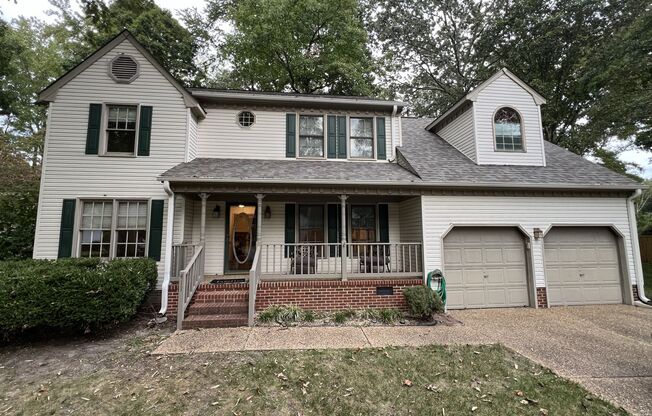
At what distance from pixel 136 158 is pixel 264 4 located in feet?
37.0

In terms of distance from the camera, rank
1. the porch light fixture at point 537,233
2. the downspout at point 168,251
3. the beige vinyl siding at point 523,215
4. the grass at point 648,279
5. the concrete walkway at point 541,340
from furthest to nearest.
A: 1. the grass at point 648,279
2. the porch light fixture at point 537,233
3. the beige vinyl siding at point 523,215
4. the downspout at point 168,251
5. the concrete walkway at point 541,340

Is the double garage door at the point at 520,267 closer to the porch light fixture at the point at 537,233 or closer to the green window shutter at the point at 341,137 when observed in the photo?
the porch light fixture at the point at 537,233

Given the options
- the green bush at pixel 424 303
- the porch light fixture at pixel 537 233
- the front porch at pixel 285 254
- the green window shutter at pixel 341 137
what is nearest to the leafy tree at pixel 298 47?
the green window shutter at pixel 341 137

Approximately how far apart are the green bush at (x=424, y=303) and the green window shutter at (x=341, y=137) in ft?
15.0

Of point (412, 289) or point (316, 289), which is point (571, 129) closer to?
point (412, 289)

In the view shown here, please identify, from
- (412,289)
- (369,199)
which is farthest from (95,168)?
(412,289)

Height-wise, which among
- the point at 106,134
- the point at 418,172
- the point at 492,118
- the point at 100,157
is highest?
the point at 492,118

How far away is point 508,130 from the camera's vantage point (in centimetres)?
895

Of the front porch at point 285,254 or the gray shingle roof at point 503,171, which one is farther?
the gray shingle roof at point 503,171

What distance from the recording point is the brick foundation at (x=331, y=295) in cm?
675

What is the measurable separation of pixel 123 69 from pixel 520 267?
12017 millimetres

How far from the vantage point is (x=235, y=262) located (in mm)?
8398

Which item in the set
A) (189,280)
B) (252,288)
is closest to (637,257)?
(252,288)

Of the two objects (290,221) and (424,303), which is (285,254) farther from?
(424,303)
